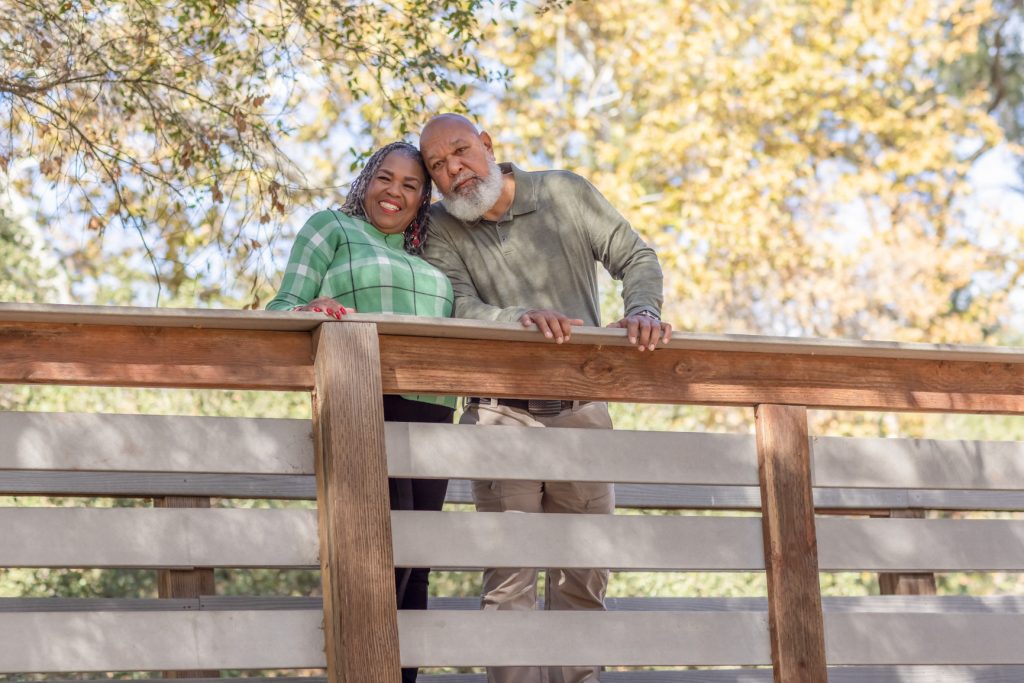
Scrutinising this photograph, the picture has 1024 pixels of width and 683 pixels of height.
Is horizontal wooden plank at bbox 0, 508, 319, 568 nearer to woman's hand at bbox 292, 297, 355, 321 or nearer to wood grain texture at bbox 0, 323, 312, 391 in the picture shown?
wood grain texture at bbox 0, 323, 312, 391

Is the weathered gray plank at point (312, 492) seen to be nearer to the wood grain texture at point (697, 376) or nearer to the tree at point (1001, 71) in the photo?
the wood grain texture at point (697, 376)

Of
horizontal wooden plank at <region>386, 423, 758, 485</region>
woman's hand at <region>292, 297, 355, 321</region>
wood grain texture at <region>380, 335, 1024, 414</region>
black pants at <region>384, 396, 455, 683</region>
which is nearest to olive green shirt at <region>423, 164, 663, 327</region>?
black pants at <region>384, 396, 455, 683</region>

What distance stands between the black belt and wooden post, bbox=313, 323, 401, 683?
84cm

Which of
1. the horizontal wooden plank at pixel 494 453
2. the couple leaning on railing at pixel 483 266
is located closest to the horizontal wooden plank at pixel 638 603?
the horizontal wooden plank at pixel 494 453

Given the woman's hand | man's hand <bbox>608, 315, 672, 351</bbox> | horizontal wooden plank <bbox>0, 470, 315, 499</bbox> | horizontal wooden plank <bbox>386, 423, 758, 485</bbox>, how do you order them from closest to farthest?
the woman's hand → horizontal wooden plank <bbox>386, 423, 758, 485</bbox> → man's hand <bbox>608, 315, 672, 351</bbox> → horizontal wooden plank <bbox>0, 470, 315, 499</bbox>

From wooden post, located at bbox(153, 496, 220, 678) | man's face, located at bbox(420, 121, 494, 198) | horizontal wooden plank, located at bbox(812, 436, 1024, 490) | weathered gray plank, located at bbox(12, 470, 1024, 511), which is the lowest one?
wooden post, located at bbox(153, 496, 220, 678)

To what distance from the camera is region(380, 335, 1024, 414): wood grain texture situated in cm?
328

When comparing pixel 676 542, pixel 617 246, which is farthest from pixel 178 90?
pixel 676 542

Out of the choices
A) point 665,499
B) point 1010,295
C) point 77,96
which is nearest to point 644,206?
point 1010,295

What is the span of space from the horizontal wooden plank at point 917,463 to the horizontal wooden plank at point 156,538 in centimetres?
147

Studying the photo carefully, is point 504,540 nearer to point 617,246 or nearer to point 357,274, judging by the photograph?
point 357,274

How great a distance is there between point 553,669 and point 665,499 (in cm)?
134

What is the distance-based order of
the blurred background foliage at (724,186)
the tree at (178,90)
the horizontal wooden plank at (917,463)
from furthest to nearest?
the blurred background foliage at (724,186), the tree at (178,90), the horizontal wooden plank at (917,463)

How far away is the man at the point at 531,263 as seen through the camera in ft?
12.8
